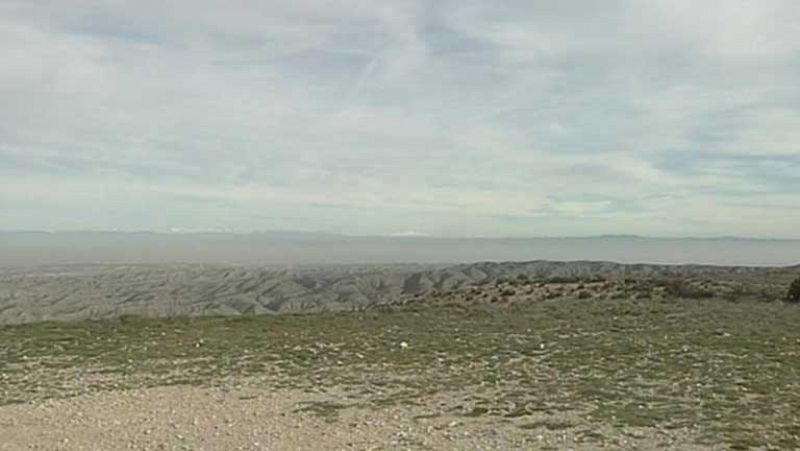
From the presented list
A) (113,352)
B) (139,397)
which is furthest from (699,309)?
(139,397)

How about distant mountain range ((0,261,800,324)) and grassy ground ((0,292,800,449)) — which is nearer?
grassy ground ((0,292,800,449))

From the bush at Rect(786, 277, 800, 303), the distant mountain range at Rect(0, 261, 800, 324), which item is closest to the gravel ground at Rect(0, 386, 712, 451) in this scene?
the bush at Rect(786, 277, 800, 303)

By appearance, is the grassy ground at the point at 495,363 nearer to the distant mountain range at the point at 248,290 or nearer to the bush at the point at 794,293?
the bush at the point at 794,293

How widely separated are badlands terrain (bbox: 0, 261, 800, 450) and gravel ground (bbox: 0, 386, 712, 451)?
4 centimetres

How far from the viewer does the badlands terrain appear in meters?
10.1

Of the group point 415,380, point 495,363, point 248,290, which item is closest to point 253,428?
point 415,380

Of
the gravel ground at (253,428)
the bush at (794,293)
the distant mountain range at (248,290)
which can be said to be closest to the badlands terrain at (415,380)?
the gravel ground at (253,428)

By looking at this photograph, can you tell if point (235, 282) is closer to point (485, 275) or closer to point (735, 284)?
point (485, 275)

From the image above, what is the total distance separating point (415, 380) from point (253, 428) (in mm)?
3766

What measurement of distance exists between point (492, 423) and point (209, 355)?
7.96 m

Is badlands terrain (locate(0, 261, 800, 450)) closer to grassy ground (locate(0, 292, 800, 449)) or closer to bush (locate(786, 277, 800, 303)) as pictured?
grassy ground (locate(0, 292, 800, 449))

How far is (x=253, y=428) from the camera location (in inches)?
416

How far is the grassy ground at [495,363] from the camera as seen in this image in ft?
36.5

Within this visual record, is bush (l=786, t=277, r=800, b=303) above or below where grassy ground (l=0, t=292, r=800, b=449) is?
above
